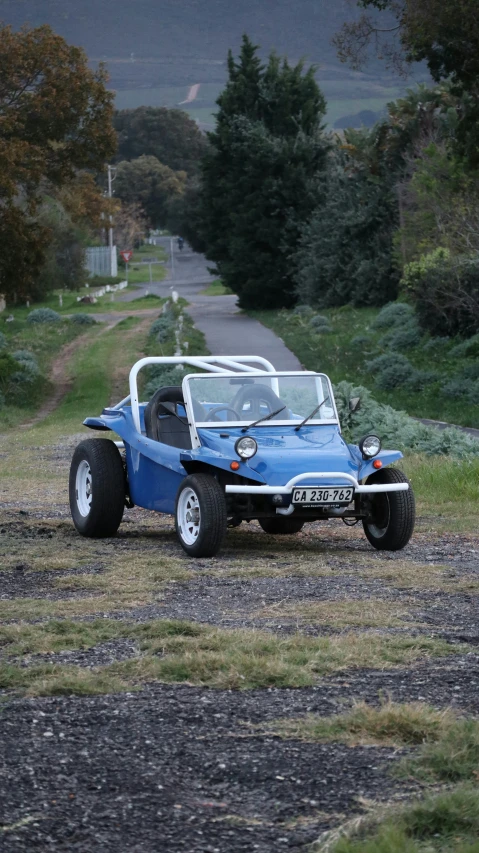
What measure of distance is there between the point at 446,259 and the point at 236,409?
24.8 m

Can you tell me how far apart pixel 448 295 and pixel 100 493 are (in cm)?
2240

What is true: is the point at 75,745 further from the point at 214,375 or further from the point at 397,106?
the point at 397,106

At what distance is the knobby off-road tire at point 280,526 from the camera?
11523 millimetres

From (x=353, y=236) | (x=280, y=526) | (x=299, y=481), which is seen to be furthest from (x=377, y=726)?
(x=353, y=236)

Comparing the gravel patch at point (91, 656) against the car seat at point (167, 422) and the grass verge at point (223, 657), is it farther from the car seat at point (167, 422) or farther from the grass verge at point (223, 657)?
the car seat at point (167, 422)

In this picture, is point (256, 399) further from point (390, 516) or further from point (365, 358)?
point (365, 358)

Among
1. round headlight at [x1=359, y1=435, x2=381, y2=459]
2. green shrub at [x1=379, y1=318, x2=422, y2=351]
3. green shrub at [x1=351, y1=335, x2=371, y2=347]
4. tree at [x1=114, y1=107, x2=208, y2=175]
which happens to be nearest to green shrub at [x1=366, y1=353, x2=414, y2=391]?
green shrub at [x1=379, y1=318, x2=422, y2=351]

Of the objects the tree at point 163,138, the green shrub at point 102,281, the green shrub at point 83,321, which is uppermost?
A: the tree at point 163,138

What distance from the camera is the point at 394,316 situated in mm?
41156

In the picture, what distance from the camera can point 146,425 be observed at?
1124cm

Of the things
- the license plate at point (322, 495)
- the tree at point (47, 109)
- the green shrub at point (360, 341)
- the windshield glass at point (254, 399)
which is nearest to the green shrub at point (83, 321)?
the green shrub at point (360, 341)

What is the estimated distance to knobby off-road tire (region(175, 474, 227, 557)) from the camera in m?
9.56

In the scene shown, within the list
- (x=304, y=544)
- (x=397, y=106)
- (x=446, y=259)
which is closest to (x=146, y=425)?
(x=304, y=544)

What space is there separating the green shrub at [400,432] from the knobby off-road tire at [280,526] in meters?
3.99
